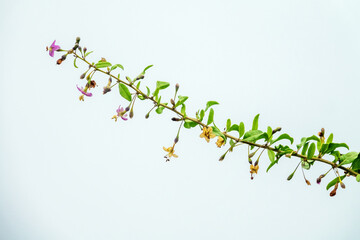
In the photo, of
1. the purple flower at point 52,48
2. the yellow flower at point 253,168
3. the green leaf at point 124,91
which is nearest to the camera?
the yellow flower at point 253,168

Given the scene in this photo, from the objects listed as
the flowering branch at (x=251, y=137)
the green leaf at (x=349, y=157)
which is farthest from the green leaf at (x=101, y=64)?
the green leaf at (x=349, y=157)

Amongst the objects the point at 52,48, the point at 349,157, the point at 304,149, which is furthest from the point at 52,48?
the point at 349,157

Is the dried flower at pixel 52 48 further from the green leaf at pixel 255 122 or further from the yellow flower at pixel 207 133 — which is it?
the green leaf at pixel 255 122

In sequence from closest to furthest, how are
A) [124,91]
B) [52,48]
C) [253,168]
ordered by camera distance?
[253,168], [124,91], [52,48]

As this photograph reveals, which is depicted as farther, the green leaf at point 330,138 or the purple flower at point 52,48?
the purple flower at point 52,48

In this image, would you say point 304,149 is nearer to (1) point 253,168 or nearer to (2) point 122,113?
(1) point 253,168

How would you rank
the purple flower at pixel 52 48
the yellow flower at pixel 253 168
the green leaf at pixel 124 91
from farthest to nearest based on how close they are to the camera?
1. the purple flower at pixel 52 48
2. the green leaf at pixel 124 91
3. the yellow flower at pixel 253 168

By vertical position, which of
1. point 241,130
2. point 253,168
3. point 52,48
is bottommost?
point 253,168

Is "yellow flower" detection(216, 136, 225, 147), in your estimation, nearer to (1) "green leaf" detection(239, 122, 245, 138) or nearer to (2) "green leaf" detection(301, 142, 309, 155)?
(1) "green leaf" detection(239, 122, 245, 138)

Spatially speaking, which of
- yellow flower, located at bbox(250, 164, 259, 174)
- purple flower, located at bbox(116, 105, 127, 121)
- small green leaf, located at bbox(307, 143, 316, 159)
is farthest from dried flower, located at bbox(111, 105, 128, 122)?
small green leaf, located at bbox(307, 143, 316, 159)

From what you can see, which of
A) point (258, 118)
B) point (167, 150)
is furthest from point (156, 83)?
point (258, 118)

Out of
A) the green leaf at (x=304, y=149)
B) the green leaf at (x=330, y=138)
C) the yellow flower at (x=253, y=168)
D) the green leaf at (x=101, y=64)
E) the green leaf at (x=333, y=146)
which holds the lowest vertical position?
the yellow flower at (x=253, y=168)

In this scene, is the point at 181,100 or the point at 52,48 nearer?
the point at 181,100
